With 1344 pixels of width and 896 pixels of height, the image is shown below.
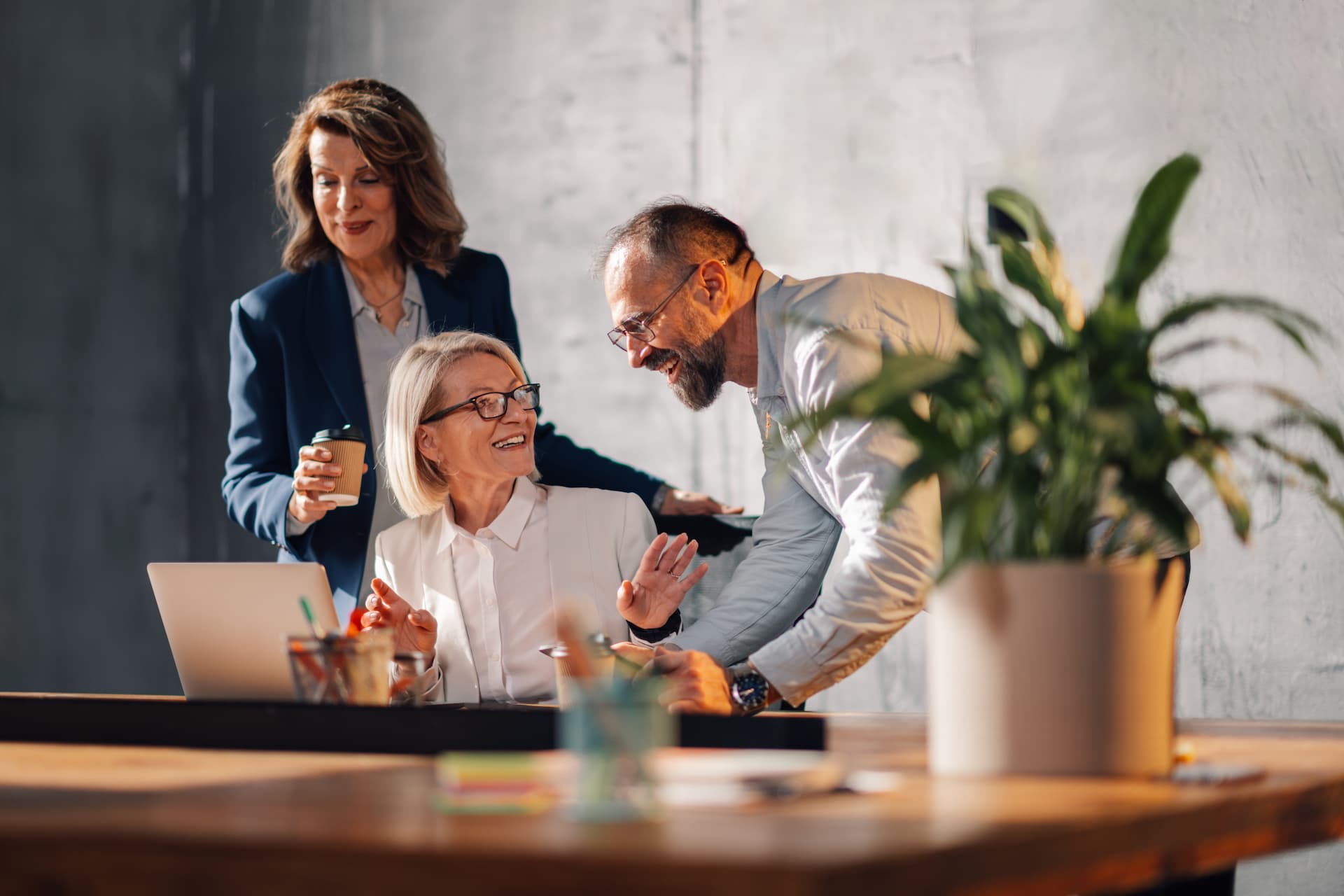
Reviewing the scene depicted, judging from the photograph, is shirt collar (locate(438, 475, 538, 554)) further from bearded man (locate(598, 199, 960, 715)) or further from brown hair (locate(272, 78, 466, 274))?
brown hair (locate(272, 78, 466, 274))

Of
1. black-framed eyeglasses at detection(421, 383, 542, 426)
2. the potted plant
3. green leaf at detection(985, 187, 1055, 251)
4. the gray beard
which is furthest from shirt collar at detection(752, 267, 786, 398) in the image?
the potted plant

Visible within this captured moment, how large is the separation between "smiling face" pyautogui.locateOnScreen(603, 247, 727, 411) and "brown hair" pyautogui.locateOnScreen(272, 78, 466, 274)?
2.43 feet

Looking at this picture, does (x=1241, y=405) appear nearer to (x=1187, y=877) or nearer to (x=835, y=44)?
(x=835, y=44)

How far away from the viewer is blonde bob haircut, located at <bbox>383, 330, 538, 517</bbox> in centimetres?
320

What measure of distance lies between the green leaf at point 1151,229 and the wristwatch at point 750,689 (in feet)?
2.95

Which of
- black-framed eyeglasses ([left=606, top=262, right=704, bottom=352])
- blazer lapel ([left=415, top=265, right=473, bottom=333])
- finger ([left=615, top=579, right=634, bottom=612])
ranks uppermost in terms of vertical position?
blazer lapel ([left=415, top=265, right=473, bottom=333])

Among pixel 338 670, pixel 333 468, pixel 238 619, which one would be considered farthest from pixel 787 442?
pixel 338 670

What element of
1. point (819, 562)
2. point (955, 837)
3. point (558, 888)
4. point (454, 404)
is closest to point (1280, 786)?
point (955, 837)

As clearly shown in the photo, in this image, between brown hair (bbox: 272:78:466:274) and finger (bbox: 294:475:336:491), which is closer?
finger (bbox: 294:475:336:491)

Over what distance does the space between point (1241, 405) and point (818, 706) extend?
150 cm

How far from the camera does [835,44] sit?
486 cm

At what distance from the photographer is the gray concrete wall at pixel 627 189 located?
423cm

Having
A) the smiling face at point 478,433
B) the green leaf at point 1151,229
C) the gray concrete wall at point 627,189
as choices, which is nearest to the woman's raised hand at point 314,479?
the smiling face at point 478,433

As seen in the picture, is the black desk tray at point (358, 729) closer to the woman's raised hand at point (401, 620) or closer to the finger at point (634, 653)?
the finger at point (634, 653)
